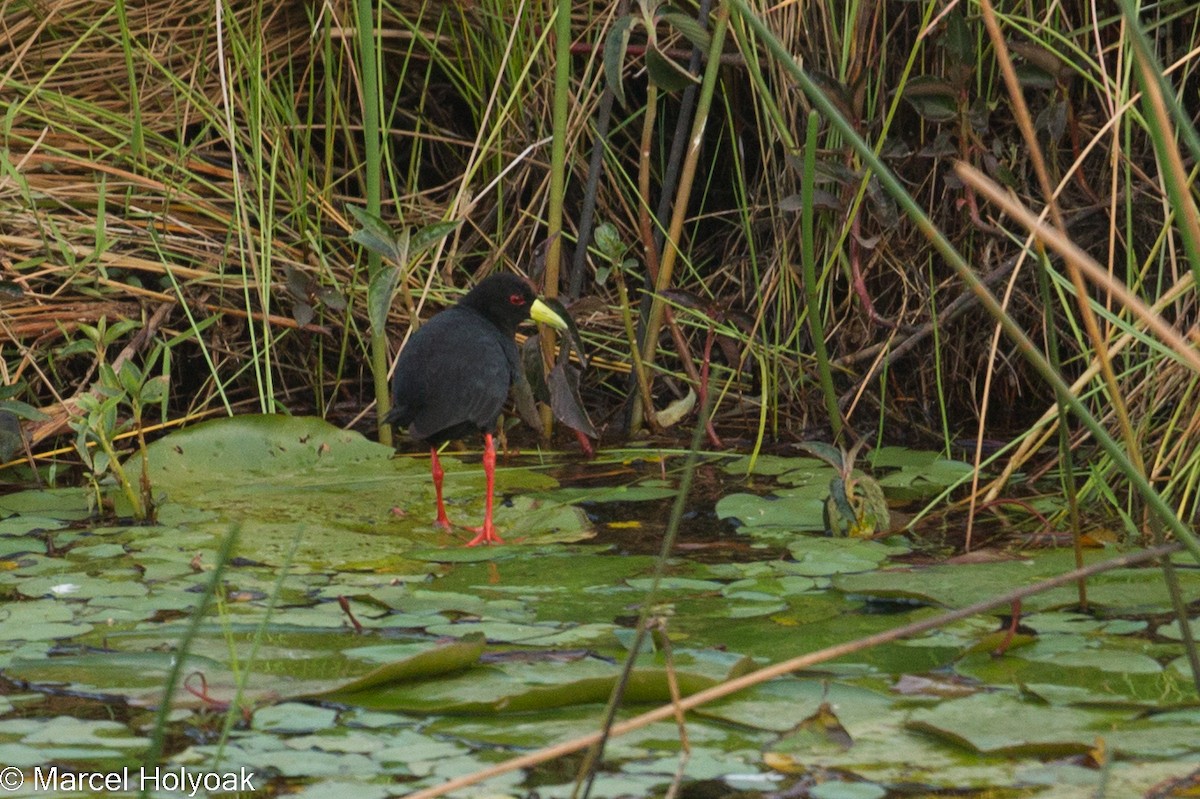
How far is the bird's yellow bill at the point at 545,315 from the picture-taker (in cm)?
398

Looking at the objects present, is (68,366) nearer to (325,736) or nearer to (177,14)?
(177,14)

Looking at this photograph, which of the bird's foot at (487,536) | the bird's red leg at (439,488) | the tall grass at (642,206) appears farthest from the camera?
the tall grass at (642,206)

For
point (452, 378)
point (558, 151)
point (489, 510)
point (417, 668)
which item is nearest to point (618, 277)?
point (558, 151)

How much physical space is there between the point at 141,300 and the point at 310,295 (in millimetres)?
541

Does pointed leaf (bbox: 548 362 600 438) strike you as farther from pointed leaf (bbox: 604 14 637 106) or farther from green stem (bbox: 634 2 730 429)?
pointed leaf (bbox: 604 14 637 106)

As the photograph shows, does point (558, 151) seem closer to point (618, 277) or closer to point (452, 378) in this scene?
point (618, 277)

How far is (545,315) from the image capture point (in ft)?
13.1

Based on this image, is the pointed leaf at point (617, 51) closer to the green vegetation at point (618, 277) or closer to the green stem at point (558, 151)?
the green vegetation at point (618, 277)

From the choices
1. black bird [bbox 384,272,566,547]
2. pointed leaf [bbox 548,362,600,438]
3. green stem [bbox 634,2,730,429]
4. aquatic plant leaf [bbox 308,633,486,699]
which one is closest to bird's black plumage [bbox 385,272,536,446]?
black bird [bbox 384,272,566,547]

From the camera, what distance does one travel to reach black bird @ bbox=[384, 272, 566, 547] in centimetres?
363

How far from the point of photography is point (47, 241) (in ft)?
14.5

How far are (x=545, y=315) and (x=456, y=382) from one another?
16.6 inches

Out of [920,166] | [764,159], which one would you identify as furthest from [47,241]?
[920,166]

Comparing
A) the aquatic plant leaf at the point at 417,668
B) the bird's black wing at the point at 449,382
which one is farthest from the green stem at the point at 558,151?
the aquatic plant leaf at the point at 417,668
